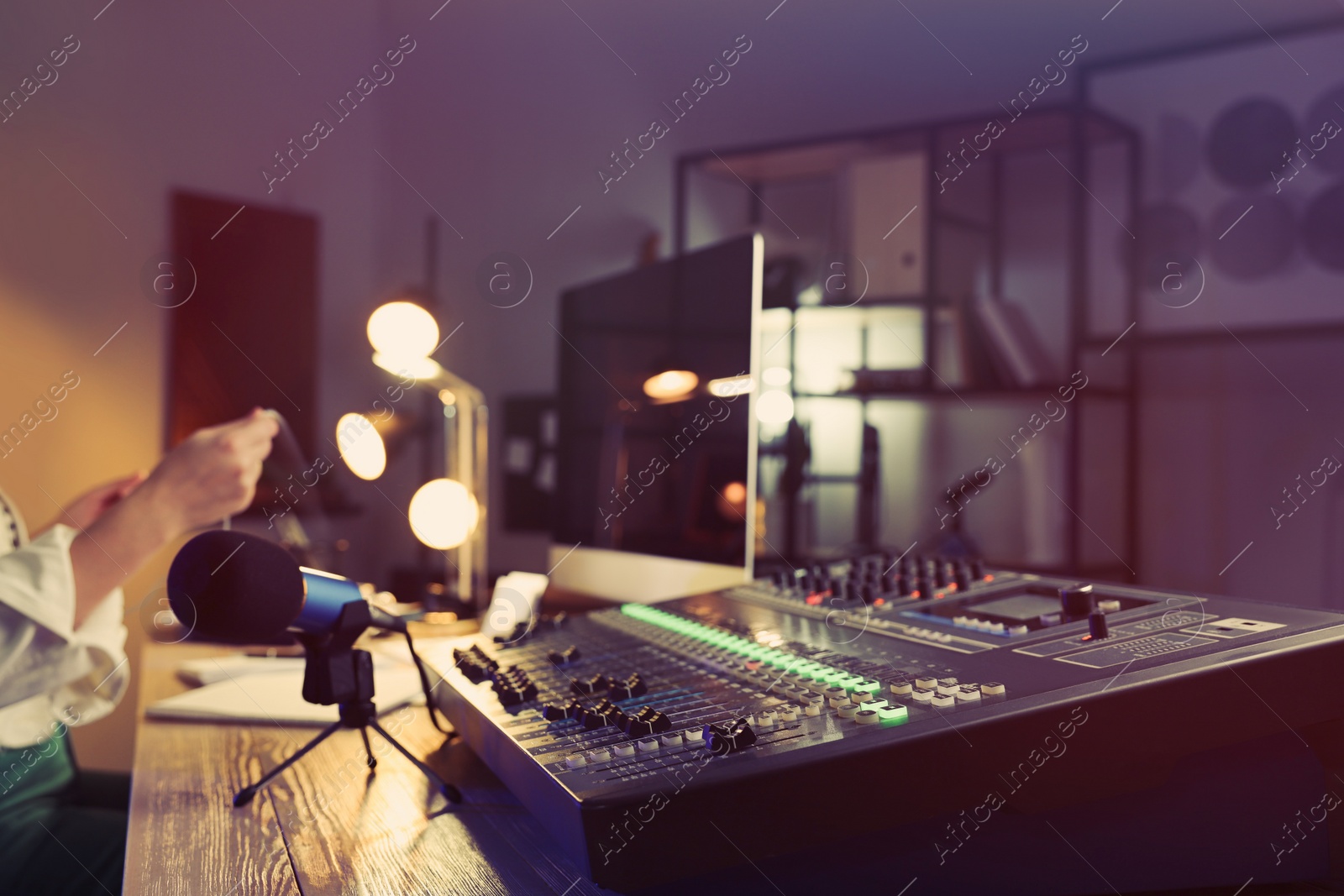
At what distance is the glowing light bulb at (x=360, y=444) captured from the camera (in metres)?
1.27

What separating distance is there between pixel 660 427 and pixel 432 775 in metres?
0.74

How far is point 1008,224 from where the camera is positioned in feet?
11.6

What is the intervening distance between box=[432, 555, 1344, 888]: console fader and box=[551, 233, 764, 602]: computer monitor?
1.48 feet

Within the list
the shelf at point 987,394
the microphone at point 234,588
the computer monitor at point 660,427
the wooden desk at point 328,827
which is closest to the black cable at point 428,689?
the wooden desk at point 328,827

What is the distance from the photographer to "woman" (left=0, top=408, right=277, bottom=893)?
2.97 ft

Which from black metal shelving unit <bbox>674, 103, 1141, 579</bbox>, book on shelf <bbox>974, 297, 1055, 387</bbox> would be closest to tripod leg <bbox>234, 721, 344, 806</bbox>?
black metal shelving unit <bbox>674, 103, 1141, 579</bbox>

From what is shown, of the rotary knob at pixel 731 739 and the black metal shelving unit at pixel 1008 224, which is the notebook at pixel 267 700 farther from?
the black metal shelving unit at pixel 1008 224

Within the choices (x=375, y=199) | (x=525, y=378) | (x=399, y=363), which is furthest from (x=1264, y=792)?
(x=375, y=199)

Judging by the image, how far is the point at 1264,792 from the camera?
1.80 feet

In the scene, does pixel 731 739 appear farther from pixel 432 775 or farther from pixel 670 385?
pixel 670 385

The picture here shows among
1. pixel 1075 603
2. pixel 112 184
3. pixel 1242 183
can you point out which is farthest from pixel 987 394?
pixel 112 184

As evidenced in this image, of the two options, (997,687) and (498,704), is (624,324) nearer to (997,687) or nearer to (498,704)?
(498,704)

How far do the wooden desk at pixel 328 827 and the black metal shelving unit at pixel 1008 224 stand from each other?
1926mm

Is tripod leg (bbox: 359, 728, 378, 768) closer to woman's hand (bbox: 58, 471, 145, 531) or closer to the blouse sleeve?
the blouse sleeve
